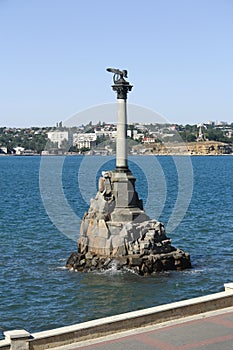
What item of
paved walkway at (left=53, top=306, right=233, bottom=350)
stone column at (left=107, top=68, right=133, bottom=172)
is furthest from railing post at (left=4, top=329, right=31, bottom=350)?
stone column at (left=107, top=68, right=133, bottom=172)

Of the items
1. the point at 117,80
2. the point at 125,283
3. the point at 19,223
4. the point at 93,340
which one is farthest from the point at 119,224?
the point at 19,223

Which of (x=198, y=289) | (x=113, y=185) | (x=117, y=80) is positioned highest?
(x=117, y=80)

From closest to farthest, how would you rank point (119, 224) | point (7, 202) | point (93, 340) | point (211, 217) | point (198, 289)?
point (93, 340), point (198, 289), point (119, 224), point (211, 217), point (7, 202)

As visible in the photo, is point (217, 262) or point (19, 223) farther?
point (19, 223)

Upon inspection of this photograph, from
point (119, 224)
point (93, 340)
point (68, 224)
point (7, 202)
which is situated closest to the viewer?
point (93, 340)

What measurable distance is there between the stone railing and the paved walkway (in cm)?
12

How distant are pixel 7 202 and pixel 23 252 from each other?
28921 millimetres

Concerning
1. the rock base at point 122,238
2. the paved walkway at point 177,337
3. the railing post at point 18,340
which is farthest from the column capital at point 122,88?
the railing post at point 18,340

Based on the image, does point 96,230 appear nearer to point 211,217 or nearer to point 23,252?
point 23,252

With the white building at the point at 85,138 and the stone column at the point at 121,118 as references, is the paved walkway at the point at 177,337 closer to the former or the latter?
the stone column at the point at 121,118

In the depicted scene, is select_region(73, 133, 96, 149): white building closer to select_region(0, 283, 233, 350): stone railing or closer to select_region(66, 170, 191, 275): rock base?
select_region(66, 170, 191, 275): rock base

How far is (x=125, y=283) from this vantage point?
24.3 m

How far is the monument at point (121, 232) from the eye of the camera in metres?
26.2

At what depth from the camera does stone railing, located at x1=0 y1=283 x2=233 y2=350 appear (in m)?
12.4
